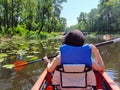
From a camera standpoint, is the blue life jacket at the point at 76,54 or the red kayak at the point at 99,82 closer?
the blue life jacket at the point at 76,54

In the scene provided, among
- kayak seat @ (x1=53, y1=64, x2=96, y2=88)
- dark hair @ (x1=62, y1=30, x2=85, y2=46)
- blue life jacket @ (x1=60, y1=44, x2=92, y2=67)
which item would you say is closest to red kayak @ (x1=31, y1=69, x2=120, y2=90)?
kayak seat @ (x1=53, y1=64, x2=96, y2=88)

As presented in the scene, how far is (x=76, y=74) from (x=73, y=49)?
15.8 inches

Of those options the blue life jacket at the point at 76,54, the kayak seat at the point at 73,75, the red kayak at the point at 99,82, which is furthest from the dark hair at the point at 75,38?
the red kayak at the point at 99,82

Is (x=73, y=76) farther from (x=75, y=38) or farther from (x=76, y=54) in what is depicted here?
(x=75, y=38)

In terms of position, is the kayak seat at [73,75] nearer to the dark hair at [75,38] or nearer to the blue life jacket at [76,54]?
the blue life jacket at [76,54]

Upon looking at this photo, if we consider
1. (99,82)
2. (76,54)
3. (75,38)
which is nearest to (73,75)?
(76,54)

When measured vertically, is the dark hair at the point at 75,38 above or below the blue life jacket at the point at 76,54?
above

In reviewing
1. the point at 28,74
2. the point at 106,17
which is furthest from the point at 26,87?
the point at 106,17

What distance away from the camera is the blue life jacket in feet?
12.2

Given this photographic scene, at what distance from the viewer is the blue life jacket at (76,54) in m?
3.73

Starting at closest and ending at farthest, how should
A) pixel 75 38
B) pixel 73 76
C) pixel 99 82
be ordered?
pixel 75 38
pixel 73 76
pixel 99 82

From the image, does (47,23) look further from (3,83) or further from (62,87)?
(62,87)

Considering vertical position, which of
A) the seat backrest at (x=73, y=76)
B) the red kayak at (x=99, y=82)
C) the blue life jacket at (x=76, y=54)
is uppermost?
the blue life jacket at (x=76, y=54)

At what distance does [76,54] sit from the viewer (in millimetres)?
3754
